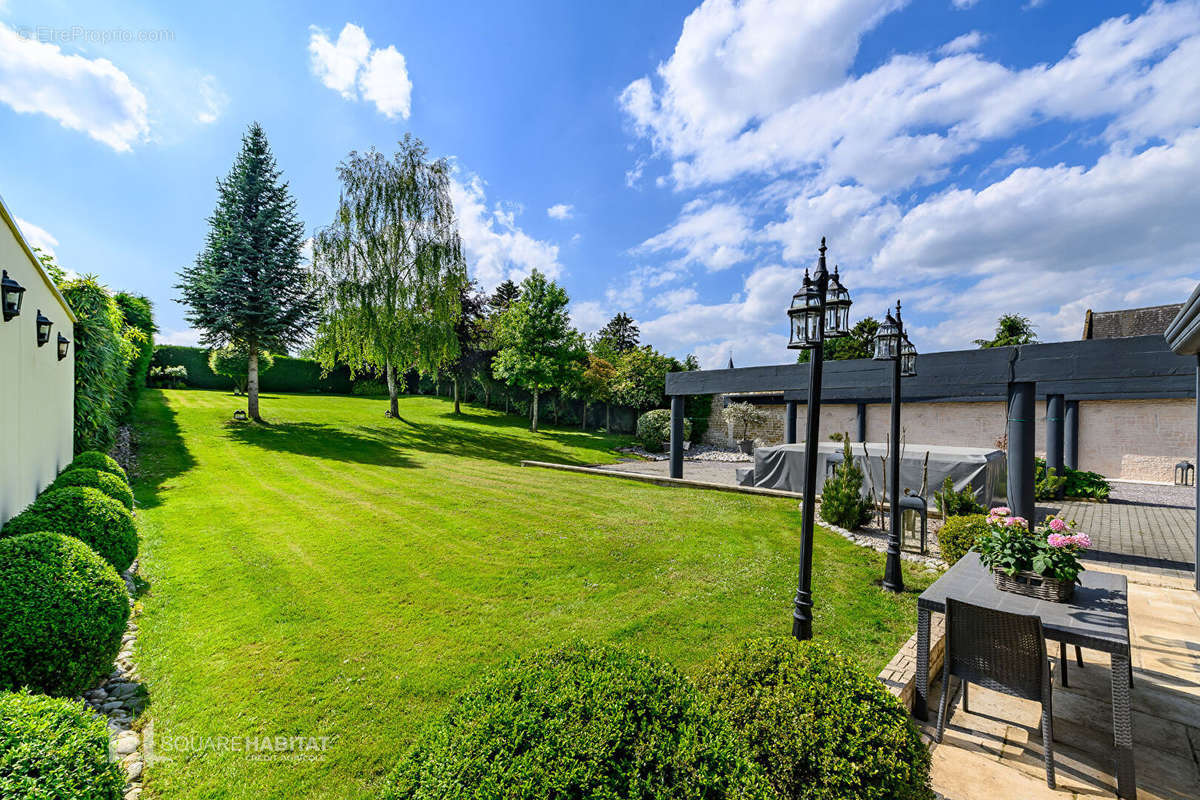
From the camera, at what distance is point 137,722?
2.87 meters

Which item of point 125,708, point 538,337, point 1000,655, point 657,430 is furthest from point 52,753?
point 657,430

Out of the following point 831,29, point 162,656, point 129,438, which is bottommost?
point 162,656

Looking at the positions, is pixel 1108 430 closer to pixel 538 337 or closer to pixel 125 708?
pixel 538 337

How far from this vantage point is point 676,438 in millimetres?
12586

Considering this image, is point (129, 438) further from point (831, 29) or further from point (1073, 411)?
point (1073, 411)

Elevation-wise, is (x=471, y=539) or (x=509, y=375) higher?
(x=509, y=375)

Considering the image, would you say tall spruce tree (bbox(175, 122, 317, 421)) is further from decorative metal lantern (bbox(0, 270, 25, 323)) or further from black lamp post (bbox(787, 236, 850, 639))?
black lamp post (bbox(787, 236, 850, 639))

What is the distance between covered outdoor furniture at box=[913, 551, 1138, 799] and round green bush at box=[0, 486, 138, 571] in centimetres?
660

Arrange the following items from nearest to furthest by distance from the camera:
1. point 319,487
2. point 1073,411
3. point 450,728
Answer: point 450,728 → point 319,487 → point 1073,411

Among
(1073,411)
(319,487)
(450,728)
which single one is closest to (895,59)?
(450,728)

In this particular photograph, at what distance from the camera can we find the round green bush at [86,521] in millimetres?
3768

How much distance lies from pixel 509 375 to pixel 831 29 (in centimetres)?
1658

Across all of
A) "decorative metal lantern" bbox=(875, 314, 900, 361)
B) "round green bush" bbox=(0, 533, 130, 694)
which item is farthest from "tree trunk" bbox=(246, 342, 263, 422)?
"decorative metal lantern" bbox=(875, 314, 900, 361)

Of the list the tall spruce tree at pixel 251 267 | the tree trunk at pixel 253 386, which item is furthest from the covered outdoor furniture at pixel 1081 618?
the tree trunk at pixel 253 386
